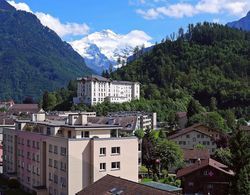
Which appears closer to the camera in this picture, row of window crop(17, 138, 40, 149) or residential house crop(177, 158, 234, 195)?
row of window crop(17, 138, 40, 149)

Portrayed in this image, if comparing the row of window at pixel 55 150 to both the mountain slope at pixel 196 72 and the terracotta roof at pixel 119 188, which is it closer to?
the terracotta roof at pixel 119 188

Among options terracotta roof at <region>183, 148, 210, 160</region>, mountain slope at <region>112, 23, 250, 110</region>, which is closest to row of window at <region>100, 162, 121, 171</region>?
terracotta roof at <region>183, 148, 210, 160</region>

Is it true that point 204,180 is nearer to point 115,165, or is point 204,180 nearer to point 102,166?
point 115,165

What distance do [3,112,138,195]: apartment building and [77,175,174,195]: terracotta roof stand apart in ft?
26.4

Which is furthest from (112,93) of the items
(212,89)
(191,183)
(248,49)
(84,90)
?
(191,183)

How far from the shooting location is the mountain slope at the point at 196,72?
148 m

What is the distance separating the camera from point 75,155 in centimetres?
3875

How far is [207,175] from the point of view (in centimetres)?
4844

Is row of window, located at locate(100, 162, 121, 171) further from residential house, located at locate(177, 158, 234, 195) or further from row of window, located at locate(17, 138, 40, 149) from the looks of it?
residential house, located at locate(177, 158, 234, 195)

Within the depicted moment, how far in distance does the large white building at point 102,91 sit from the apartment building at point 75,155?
84.8 metres

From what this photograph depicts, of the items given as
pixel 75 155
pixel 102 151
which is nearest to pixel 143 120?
pixel 102 151

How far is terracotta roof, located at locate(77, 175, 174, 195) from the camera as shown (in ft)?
85.4

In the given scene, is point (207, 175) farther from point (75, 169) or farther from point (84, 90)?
point (84, 90)

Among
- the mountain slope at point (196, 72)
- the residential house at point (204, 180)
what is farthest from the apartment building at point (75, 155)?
the mountain slope at point (196, 72)
